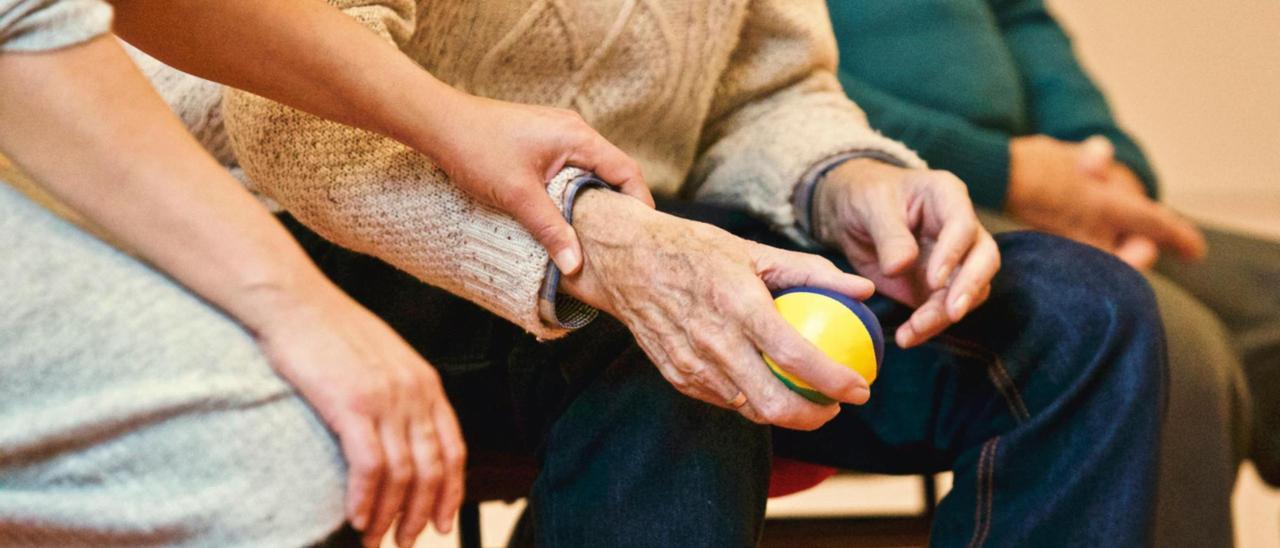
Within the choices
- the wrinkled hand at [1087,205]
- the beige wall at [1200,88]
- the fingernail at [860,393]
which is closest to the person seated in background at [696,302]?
the fingernail at [860,393]

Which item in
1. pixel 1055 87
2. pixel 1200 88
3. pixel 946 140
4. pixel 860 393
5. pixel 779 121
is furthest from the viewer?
pixel 1200 88

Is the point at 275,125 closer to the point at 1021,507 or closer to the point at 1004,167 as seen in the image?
the point at 1021,507

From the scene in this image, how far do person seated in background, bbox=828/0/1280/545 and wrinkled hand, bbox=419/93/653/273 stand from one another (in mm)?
849

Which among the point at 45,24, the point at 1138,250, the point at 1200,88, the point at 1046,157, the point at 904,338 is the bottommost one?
the point at 1200,88

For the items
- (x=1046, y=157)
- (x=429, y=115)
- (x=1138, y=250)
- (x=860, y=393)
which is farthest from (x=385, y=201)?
(x=1138, y=250)

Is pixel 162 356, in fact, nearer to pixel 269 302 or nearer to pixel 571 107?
pixel 269 302

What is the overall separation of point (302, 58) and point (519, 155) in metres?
0.15

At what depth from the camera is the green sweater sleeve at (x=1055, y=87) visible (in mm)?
1782

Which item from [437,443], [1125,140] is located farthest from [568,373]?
[1125,140]

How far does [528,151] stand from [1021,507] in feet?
1.43

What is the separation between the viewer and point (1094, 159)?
5.47 ft

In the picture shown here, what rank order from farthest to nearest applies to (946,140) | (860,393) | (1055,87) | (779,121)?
(1055,87) < (946,140) < (779,121) < (860,393)

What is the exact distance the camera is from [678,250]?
0.72 meters

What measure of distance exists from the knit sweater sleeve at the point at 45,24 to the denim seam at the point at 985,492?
0.65 m
